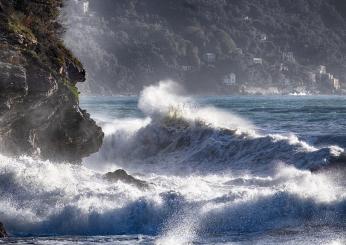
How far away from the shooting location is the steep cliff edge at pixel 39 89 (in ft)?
80.8

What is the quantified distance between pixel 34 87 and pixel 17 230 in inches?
246

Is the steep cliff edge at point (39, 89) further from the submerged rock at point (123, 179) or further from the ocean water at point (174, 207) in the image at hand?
the submerged rock at point (123, 179)

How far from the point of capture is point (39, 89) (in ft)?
83.8

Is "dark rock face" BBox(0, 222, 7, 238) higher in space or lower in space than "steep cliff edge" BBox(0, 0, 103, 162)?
lower

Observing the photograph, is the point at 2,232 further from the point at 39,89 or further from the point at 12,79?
the point at 39,89

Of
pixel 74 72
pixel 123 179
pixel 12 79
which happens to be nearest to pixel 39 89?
pixel 12 79

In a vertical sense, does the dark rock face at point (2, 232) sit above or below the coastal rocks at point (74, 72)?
below

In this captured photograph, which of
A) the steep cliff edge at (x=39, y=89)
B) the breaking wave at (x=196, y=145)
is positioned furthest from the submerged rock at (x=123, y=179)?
the breaking wave at (x=196, y=145)

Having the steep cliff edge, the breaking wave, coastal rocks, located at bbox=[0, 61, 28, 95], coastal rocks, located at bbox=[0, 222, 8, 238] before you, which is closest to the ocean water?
coastal rocks, located at bbox=[0, 222, 8, 238]

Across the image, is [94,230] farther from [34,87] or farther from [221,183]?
[221,183]

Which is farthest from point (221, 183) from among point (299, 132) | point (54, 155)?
point (299, 132)

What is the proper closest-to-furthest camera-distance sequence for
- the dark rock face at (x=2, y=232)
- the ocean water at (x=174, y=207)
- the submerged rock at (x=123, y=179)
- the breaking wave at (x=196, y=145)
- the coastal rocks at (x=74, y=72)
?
the dark rock face at (x=2, y=232), the ocean water at (x=174, y=207), the submerged rock at (x=123, y=179), the coastal rocks at (x=74, y=72), the breaking wave at (x=196, y=145)

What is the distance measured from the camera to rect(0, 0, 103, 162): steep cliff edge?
80.8 ft

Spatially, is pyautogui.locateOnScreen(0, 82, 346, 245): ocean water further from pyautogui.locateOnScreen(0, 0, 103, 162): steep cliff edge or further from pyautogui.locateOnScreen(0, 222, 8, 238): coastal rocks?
pyautogui.locateOnScreen(0, 0, 103, 162): steep cliff edge
